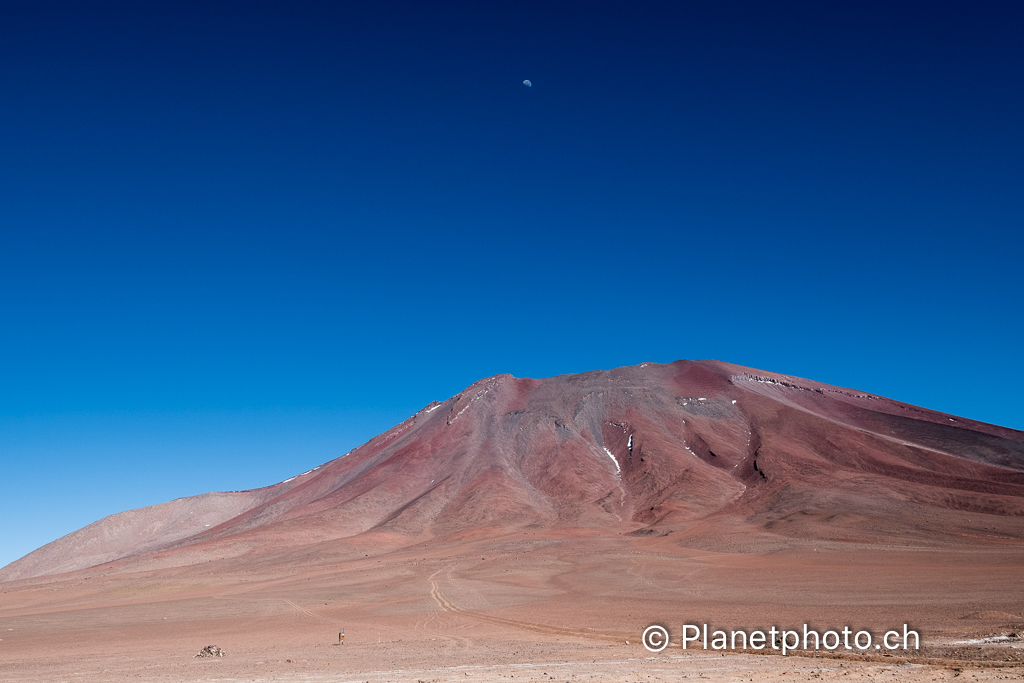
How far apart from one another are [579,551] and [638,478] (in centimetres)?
2717

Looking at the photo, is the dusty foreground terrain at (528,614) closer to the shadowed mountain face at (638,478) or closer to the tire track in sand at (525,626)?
the tire track in sand at (525,626)

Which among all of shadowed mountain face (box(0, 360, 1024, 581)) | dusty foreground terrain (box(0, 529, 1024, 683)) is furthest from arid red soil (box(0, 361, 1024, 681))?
shadowed mountain face (box(0, 360, 1024, 581))

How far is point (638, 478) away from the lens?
7681 centimetres

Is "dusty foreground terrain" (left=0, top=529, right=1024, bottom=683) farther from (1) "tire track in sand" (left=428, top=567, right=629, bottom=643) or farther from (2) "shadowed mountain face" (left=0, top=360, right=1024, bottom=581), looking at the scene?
(2) "shadowed mountain face" (left=0, top=360, right=1024, bottom=581)

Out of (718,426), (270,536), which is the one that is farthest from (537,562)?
(718,426)

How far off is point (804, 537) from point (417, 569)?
28959 mm

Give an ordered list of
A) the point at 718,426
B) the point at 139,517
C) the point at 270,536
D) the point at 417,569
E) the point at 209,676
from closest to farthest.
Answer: the point at 209,676, the point at 417,569, the point at 270,536, the point at 718,426, the point at 139,517

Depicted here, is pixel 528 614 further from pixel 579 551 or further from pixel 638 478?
pixel 638 478

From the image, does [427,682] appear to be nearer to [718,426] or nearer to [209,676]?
[209,676]

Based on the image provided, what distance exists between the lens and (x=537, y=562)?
157 feet

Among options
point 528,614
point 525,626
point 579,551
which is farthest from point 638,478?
point 525,626

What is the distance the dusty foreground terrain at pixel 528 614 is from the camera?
607 inches

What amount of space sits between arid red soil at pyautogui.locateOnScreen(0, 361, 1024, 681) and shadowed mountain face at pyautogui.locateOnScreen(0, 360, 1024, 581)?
1.23ft

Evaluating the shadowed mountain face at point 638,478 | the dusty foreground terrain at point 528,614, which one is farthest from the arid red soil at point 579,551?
the shadowed mountain face at point 638,478
